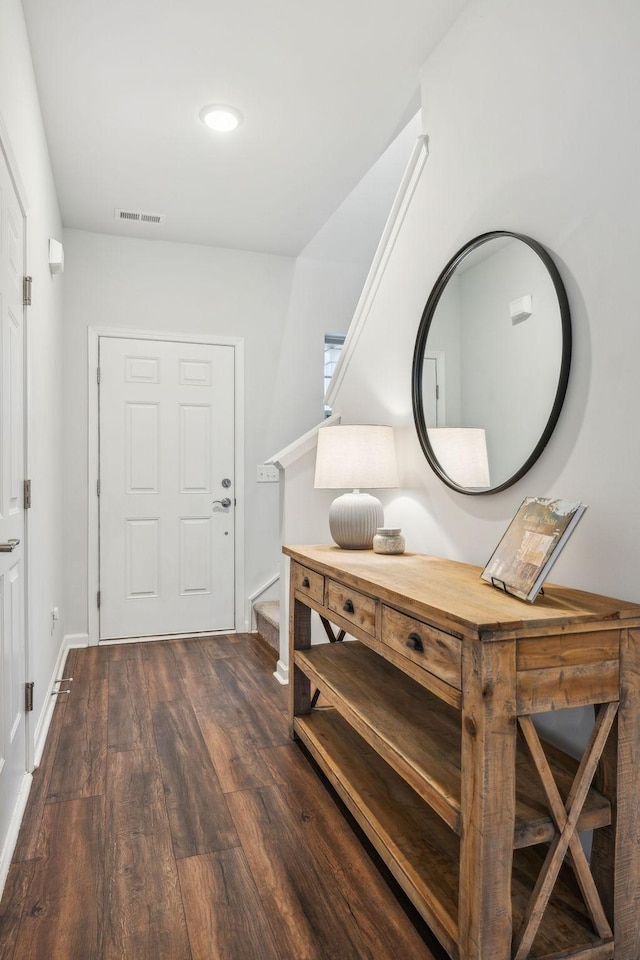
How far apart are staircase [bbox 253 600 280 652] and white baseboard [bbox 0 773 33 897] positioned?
1641mm

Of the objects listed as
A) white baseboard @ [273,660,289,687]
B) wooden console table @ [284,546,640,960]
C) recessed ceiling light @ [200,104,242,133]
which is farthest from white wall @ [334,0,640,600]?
white baseboard @ [273,660,289,687]

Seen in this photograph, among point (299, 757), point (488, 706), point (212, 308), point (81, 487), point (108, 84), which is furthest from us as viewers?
point (212, 308)

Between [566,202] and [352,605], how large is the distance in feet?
4.25

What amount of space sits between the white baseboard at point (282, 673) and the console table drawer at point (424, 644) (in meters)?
1.64

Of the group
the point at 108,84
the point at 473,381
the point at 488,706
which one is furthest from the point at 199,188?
the point at 488,706

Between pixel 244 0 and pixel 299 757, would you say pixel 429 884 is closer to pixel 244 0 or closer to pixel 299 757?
pixel 299 757

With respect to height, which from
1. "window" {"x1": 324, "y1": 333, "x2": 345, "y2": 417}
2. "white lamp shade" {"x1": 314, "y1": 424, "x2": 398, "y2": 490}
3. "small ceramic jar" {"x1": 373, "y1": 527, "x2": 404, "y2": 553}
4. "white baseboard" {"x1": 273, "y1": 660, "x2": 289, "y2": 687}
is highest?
"window" {"x1": 324, "y1": 333, "x2": 345, "y2": 417}

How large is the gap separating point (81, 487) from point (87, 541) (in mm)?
344

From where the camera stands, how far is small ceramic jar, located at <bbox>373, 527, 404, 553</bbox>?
7.32ft

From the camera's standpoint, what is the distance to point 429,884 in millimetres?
1430

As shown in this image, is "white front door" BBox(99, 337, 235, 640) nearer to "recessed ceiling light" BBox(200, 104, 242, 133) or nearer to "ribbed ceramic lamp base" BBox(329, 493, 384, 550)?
"recessed ceiling light" BBox(200, 104, 242, 133)

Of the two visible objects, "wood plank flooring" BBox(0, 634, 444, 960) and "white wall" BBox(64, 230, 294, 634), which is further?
"white wall" BBox(64, 230, 294, 634)

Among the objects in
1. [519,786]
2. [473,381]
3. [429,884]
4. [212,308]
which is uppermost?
[212,308]

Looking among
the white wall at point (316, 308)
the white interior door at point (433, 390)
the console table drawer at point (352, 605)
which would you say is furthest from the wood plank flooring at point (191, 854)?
the white wall at point (316, 308)
